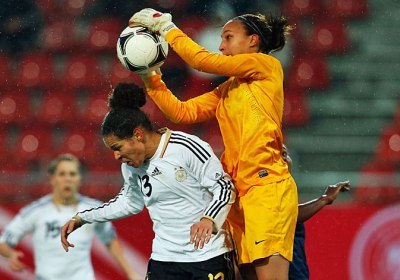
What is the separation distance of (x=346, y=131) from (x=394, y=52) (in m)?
0.99

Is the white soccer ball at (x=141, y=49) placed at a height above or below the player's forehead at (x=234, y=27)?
below

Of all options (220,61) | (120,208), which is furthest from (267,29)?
(120,208)

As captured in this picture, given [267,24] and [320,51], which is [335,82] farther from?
[267,24]

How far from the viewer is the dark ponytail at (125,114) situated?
3.69m

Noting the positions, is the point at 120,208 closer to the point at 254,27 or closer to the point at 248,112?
the point at 248,112

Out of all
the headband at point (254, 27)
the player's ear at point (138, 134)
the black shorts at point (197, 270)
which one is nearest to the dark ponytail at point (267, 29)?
the headband at point (254, 27)

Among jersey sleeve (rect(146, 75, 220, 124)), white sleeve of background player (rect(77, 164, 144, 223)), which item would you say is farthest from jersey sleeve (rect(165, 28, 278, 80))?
white sleeve of background player (rect(77, 164, 144, 223))

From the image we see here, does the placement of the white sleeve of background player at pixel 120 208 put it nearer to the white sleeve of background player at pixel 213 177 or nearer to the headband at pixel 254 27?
the white sleeve of background player at pixel 213 177

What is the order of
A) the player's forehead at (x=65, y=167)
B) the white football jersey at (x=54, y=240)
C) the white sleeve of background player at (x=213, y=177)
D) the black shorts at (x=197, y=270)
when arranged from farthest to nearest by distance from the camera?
the player's forehead at (x=65, y=167) < the white football jersey at (x=54, y=240) < the black shorts at (x=197, y=270) < the white sleeve of background player at (x=213, y=177)

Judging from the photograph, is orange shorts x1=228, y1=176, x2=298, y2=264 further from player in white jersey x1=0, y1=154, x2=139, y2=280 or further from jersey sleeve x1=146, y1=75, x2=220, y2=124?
player in white jersey x1=0, y1=154, x2=139, y2=280

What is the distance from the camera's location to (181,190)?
371 centimetres

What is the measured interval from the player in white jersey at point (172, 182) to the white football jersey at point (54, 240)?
9.46 ft

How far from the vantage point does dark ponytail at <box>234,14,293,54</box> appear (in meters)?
3.96

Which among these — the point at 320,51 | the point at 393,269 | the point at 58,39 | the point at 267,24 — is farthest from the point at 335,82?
the point at 267,24
